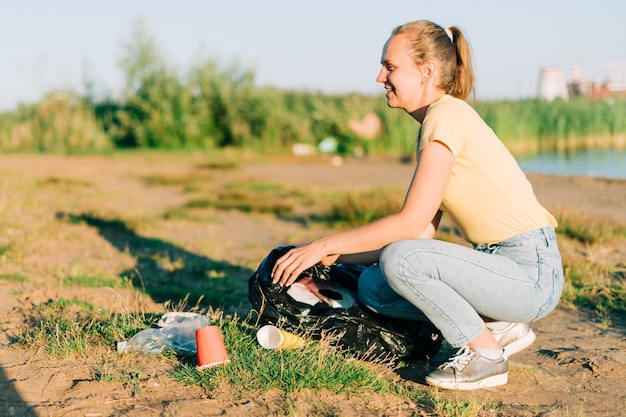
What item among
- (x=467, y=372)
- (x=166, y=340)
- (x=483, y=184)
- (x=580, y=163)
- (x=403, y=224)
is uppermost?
(x=483, y=184)

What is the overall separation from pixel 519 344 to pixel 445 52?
161 centimetres

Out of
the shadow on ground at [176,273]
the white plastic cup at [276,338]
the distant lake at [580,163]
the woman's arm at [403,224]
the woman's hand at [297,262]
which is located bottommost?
the distant lake at [580,163]

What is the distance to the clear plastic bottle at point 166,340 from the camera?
3.66 metres

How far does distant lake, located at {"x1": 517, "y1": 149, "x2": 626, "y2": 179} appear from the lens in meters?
14.9

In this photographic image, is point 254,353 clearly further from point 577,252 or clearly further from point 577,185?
point 577,185

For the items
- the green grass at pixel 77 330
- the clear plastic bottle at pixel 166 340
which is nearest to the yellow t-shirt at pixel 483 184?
the clear plastic bottle at pixel 166 340

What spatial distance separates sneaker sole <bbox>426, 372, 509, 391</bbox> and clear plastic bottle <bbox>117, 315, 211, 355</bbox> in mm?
1195

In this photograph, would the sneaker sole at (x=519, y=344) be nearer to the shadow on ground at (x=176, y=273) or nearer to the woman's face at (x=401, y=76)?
the woman's face at (x=401, y=76)

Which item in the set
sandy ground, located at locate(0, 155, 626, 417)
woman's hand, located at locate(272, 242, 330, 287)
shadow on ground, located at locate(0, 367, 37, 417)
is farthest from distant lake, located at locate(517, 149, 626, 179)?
shadow on ground, located at locate(0, 367, 37, 417)

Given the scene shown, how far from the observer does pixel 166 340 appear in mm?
3746

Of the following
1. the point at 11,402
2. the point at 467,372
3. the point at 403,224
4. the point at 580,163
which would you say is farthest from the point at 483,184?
the point at 580,163

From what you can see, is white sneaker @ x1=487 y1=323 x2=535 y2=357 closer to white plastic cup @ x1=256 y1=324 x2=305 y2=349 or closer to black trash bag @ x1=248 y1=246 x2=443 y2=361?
black trash bag @ x1=248 y1=246 x2=443 y2=361

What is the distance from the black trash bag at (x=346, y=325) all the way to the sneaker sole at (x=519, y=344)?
38 centimetres

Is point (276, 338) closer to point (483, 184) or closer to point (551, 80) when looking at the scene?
point (483, 184)
